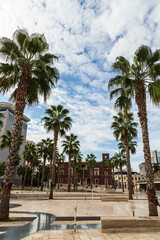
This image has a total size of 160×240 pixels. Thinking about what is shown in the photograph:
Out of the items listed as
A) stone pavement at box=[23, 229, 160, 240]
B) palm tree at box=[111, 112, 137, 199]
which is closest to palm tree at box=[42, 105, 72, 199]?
palm tree at box=[111, 112, 137, 199]

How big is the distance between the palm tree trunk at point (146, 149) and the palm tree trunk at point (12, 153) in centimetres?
772

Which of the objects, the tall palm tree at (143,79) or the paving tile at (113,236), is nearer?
the paving tile at (113,236)

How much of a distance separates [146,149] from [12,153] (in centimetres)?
811

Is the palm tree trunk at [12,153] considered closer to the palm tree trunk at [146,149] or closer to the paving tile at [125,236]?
the paving tile at [125,236]

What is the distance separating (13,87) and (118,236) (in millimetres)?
10495

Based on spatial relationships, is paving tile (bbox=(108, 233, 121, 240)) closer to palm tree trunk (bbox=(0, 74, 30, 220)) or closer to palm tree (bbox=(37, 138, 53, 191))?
palm tree trunk (bbox=(0, 74, 30, 220))

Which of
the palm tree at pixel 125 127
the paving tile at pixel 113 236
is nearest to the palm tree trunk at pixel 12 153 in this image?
the paving tile at pixel 113 236

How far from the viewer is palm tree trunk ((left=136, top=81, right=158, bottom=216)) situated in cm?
925

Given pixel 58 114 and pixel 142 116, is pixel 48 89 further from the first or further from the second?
pixel 58 114

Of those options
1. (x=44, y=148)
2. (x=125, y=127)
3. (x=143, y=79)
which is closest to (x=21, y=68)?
(x=143, y=79)

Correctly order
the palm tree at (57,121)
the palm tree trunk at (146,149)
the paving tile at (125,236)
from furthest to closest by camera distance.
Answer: the palm tree at (57,121) → the palm tree trunk at (146,149) → the paving tile at (125,236)

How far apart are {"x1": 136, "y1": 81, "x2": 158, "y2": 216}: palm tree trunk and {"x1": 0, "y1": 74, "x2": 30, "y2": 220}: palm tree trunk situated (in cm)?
772

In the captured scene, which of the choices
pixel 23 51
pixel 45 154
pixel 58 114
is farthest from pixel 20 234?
pixel 45 154

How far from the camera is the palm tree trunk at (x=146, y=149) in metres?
9.25
